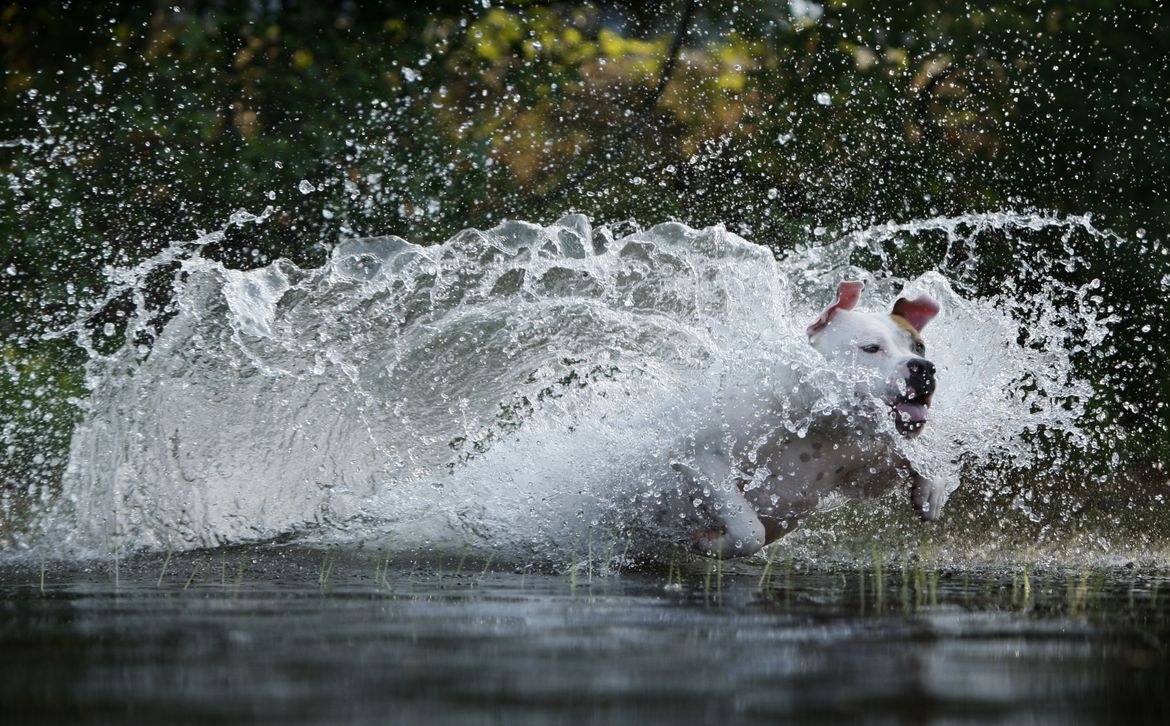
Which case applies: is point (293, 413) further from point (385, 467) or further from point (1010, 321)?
point (1010, 321)

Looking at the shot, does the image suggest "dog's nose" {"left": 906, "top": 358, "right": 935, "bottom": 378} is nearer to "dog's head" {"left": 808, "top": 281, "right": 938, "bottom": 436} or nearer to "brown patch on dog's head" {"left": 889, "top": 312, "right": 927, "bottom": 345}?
"dog's head" {"left": 808, "top": 281, "right": 938, "bottom": 436}

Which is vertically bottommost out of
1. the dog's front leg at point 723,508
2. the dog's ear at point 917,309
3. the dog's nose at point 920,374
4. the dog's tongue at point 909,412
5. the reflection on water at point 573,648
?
the reflection on water at point 573,648

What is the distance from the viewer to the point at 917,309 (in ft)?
15.6

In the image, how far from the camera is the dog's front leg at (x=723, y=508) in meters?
4.41

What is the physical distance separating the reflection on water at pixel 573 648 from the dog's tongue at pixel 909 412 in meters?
0.70

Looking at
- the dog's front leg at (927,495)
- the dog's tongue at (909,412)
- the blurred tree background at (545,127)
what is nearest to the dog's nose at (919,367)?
the dog's tongue at (909,412)

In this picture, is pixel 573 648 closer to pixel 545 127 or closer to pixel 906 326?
pixel 906 326

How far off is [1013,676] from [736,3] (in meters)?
9.69

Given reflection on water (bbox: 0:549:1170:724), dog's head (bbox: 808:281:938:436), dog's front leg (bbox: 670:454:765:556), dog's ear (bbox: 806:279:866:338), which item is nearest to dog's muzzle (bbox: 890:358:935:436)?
dog's head (bbox: 808:281:938:436)

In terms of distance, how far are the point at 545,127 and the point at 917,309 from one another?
21.5 feet

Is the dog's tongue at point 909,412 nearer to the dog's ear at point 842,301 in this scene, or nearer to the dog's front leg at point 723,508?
the dog's ear at point 842,301

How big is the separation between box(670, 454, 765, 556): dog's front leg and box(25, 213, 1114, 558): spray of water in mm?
218

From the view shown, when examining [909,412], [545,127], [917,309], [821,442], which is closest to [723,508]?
[821,442]

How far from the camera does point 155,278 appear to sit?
32.1 feet
